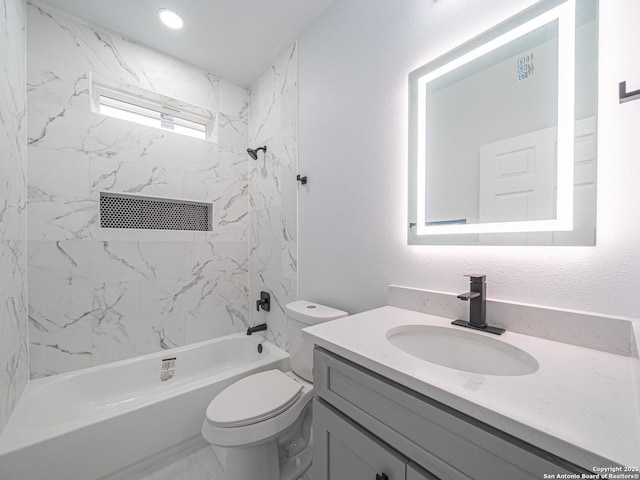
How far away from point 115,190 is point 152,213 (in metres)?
0.27

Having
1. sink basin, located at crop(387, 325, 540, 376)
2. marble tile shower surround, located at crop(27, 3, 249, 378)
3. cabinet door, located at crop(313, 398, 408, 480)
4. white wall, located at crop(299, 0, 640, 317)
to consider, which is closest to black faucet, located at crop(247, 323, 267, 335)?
marble tile shower surround, located at crop(27, 3, 249, 378)

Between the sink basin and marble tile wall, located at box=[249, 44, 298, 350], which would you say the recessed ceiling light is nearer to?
marble tile wall, located at box=[249, 44, 298, 350]

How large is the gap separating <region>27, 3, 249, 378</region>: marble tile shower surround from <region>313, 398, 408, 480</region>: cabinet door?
1.66 metres

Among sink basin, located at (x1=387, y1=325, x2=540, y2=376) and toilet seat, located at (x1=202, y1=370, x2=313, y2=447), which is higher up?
sink basin, located at (x1=387, y1=325, x2=540, y2=376)

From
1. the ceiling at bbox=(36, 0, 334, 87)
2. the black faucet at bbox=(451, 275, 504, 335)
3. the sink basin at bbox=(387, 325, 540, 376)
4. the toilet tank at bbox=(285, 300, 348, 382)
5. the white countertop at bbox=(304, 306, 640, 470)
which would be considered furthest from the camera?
the ceiling at bbox=(36, 0, 334, 87)

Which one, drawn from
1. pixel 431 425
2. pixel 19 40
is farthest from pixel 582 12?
pixel 19 40

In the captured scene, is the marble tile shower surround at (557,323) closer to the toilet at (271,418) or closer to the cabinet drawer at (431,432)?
the cabinet drawer at (431,432)

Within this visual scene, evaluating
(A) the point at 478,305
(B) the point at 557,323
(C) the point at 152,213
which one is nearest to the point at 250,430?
(A) the point at 478,305

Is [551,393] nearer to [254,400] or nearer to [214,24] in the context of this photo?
[254,400]

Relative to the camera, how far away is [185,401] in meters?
1.48

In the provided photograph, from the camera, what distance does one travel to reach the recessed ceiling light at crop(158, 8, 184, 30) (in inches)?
63.1

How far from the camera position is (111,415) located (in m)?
1.28

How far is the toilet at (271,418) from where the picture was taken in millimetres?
1076

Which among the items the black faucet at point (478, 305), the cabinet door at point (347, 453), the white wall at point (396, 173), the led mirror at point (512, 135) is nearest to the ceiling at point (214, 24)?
the white wall at point (396, 173)
